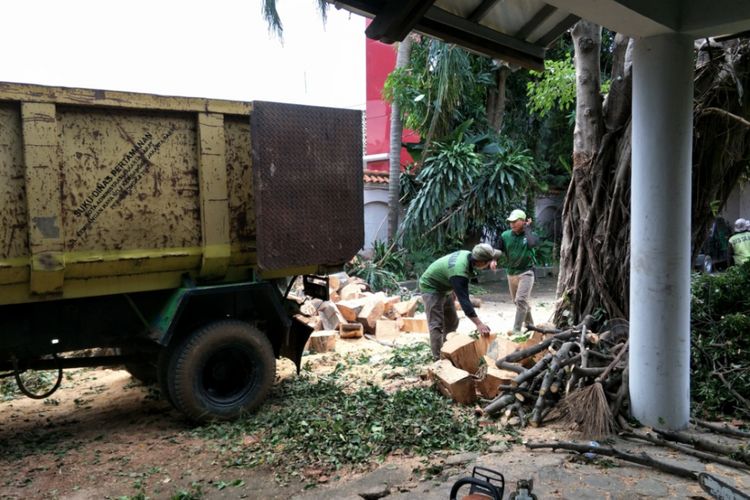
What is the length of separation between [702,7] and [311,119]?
10.1 ft

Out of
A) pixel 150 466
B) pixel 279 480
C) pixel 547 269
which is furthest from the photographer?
pixel 547 269

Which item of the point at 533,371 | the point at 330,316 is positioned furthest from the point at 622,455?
the point at 330,316

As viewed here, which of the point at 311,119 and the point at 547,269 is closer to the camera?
the point at 311,119

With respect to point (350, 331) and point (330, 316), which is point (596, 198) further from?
point (330, 316)

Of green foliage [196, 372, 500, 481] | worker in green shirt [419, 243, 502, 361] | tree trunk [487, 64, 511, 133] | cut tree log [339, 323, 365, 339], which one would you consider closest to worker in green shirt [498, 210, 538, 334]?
worker in green shirt [419, 243, 502, 361]

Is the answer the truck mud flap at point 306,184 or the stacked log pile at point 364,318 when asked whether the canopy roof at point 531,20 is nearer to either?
the truck mud flap at point 306,184

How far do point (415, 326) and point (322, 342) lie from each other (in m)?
1.76

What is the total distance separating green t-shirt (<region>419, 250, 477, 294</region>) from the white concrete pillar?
2000mm

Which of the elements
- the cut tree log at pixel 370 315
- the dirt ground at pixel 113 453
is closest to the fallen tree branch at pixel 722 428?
the dirt ground at pixel 113 453

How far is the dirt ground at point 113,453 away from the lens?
366 centimetres

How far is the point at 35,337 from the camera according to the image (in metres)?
4.43

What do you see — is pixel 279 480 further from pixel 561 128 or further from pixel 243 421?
pixel 561 128

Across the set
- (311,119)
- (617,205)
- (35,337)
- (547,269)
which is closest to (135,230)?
(35,337)

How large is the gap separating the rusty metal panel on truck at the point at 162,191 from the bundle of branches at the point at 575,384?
1.98m
